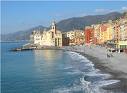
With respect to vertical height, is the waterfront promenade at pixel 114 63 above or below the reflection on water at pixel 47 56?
above

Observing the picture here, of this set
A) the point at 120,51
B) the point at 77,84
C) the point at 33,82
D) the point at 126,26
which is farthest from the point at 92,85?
the point at 126,26

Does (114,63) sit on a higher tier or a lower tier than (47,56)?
higher

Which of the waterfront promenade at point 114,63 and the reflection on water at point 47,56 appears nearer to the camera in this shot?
the waterfront promenade at point 114,63

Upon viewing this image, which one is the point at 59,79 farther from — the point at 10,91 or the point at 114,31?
the point at 114,31

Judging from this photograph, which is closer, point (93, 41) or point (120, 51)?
point (120, 51)

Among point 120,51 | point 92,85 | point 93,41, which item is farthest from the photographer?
point 93,41

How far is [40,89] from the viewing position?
4416 cm

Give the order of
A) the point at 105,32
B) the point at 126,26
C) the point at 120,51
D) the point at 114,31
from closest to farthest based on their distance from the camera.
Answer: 1. the point at 120,51
2. the point at 126,26
3. the point at 114,31
4. the point at 105,32

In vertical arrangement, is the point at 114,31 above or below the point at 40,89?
above

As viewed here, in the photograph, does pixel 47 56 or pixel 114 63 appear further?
pixel 47 56

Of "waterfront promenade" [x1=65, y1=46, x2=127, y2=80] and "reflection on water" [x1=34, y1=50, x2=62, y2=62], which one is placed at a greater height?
"waterfront promenade" [x1=65, y1=46, x2=127, y2=80]

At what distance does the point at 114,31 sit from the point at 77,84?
93.3 metres

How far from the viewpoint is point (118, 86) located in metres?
42.3

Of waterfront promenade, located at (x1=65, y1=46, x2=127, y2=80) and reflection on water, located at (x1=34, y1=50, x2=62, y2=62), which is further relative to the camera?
reflection on water, located at (x1=34, y1=50, x2=62, y2=62)
